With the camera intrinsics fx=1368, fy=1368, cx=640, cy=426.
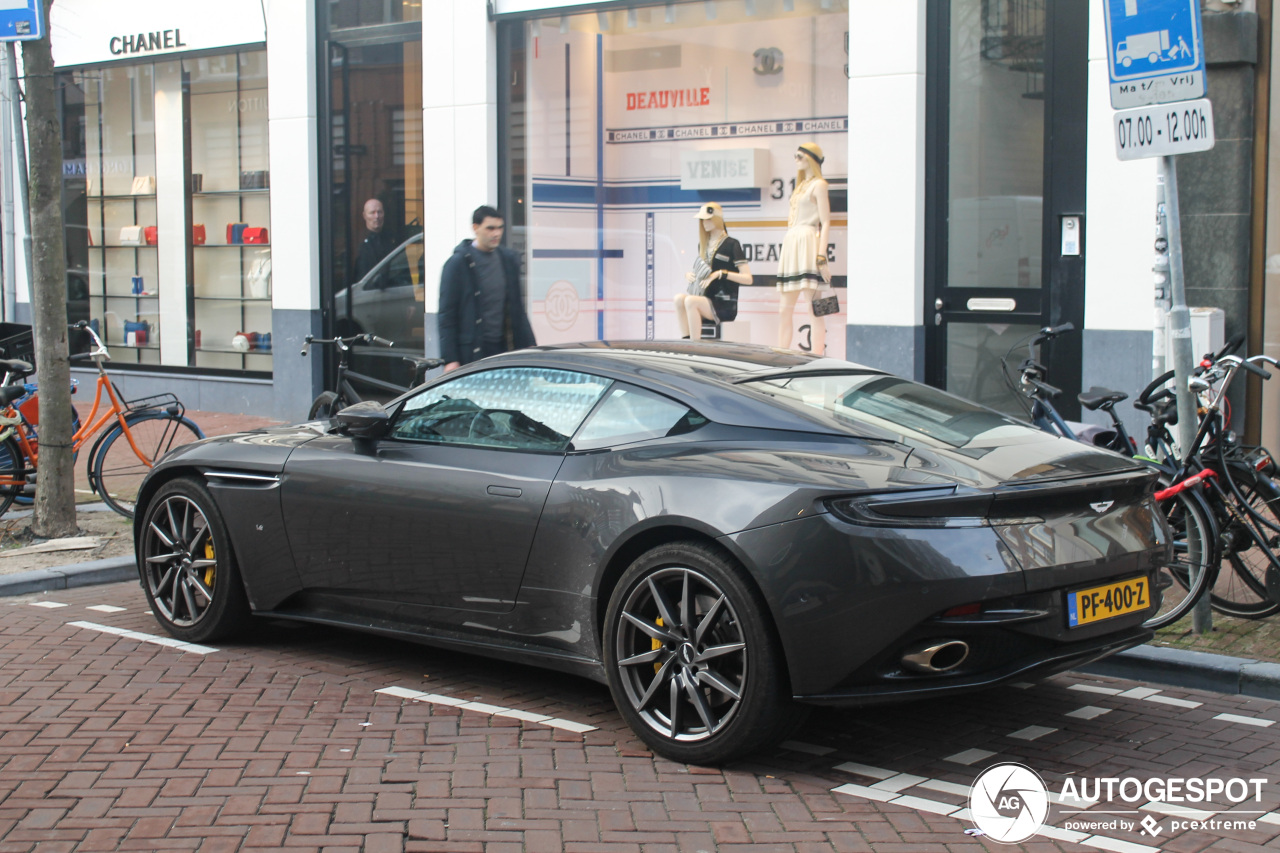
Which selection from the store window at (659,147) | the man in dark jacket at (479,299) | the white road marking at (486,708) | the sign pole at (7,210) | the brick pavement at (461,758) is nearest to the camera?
the brick pavement at (461,758)

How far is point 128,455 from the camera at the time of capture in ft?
29.7

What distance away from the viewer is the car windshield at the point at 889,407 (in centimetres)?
462

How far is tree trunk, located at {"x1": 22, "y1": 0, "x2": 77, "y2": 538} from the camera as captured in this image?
27.6 feet

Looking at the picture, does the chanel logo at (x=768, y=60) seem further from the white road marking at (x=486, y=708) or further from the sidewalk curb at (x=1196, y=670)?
the white road marking at (x=486, y=708)

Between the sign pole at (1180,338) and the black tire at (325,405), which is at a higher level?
the sign pole at (1180,338)

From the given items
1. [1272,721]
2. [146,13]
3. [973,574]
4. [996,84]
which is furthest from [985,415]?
[146,13]

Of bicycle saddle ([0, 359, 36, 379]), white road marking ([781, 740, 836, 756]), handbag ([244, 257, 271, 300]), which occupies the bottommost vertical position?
white road marking ([781, 740, 836, 756])

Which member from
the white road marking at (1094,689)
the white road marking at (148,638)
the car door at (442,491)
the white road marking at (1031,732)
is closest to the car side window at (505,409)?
the car door at (442,491)

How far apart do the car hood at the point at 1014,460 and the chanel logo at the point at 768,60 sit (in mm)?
7261

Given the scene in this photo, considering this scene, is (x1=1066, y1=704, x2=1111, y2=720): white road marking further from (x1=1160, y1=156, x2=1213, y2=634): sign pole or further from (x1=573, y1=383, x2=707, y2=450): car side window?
(x1=573, y1=383, x2=707, y2=450): car side window

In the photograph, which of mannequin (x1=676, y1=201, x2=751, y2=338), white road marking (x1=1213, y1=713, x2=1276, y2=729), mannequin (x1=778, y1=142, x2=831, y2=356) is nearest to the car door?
white road marking (x1=1213, y1=713, x2=1276, y2=729)

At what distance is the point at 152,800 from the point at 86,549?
4490 millimetres

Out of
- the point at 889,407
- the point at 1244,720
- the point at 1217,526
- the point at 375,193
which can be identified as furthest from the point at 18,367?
the point at 1244,720

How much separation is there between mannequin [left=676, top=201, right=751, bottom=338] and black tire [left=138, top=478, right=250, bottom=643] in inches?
251
